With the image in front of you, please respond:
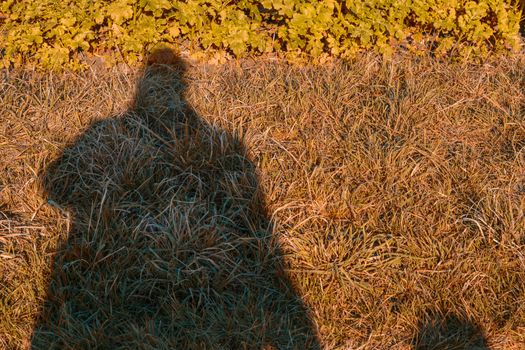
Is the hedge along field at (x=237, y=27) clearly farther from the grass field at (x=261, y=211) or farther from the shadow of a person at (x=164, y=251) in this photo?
the shadow of a person at (x=164, y=251)

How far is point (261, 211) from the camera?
12.1ft

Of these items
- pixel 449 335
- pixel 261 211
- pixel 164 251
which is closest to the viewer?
pixel 449 335

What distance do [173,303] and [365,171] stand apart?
1.56 meters

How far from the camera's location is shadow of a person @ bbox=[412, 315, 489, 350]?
3031 millimetres

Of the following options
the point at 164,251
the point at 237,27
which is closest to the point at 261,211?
the point at 164,251

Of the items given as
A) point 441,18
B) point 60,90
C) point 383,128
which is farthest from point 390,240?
point 60,90

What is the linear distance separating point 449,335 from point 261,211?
1.28 metres

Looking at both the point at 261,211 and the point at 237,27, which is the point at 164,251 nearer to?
the point at 261,211

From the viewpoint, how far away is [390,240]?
347 centimetres

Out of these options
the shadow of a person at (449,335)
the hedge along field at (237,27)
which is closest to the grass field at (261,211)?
the shadow of a person at (449,335)

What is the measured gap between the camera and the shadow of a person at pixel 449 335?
3.03 meters

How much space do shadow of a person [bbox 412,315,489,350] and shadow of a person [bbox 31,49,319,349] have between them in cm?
58

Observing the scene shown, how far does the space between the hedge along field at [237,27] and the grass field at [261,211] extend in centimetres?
26

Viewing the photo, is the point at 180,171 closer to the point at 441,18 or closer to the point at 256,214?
the point at 256,214
